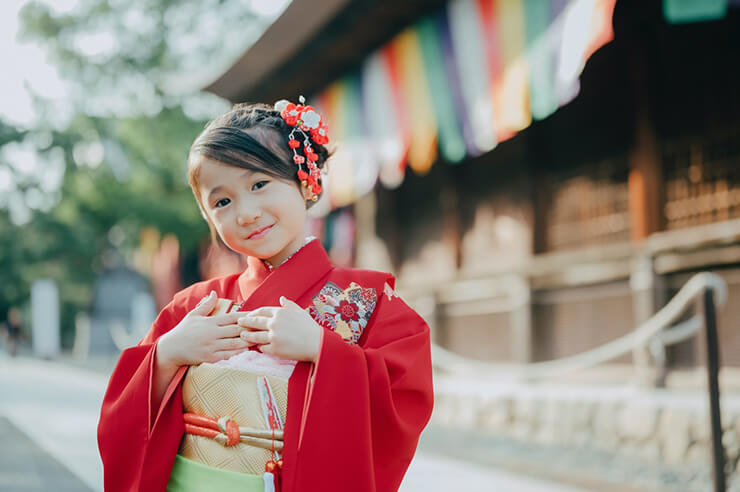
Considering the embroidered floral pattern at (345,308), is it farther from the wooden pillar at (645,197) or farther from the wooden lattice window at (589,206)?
the wooden lattice window at (589,206)

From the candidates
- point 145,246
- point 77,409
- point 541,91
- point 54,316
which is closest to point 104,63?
point 145,246

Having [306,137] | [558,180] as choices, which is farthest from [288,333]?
[558,180]

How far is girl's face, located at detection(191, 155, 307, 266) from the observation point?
5.56 feet

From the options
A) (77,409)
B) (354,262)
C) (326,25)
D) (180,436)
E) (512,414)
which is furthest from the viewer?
(354,262)

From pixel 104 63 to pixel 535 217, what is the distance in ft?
49.1

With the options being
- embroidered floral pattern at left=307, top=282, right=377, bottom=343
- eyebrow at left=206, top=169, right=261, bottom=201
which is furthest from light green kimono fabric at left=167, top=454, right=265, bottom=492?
eyebrow at left=206, top=169, right=261, bottom=201

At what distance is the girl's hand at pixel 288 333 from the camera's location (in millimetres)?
1569

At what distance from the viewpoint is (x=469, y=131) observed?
583cm

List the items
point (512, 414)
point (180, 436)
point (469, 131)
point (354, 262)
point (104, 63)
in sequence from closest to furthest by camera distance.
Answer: point (180, 436)
point (469, 131)
point (512, 414)
point (354, 262)
point (104, 63)

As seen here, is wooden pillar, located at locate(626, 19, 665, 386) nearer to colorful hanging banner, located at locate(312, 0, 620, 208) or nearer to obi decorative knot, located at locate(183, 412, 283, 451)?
colorful hanging banner, located at locate(312, 0, 620, 208)

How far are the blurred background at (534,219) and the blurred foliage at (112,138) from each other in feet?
21.0

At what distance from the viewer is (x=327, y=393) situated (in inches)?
60.7

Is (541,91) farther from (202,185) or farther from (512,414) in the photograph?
(202,185)

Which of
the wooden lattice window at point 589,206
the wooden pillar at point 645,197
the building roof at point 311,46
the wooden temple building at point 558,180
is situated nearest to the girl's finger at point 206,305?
the wooden temple building at point 558,180
